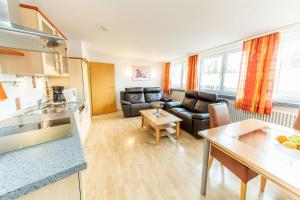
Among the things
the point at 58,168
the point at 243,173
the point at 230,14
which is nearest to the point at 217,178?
the point at 243,173

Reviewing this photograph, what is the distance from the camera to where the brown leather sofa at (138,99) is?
431 centimetres

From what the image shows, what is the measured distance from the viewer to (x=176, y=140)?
2.74 metres

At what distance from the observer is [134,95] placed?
494 centimetres

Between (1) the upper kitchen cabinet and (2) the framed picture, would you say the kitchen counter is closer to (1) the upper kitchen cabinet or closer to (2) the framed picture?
(1) the upper kitchen cabinet

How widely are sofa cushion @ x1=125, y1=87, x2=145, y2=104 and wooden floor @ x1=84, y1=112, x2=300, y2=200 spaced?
2150 millimetres

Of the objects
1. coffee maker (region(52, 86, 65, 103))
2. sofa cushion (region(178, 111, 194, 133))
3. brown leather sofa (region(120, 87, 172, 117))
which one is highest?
coffee maker (region(52, 86, 65, 103))

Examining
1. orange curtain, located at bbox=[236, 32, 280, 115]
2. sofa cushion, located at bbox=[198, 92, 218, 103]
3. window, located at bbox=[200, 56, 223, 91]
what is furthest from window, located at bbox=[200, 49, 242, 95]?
sofa cushion, located at bbox=[198, 92, 218, 103]

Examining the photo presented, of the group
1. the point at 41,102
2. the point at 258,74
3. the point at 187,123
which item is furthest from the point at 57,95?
the point at 258,74

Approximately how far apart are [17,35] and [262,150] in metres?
2.04

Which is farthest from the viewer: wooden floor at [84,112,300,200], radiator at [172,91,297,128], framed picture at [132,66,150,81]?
framed picture at [132,66,150,81]

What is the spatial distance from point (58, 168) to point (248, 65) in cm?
345

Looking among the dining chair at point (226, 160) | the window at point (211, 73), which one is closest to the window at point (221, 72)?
the window at point (211, 73)

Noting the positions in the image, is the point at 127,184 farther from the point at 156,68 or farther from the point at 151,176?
the point at 156,68

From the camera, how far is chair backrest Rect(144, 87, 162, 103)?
5105mm
